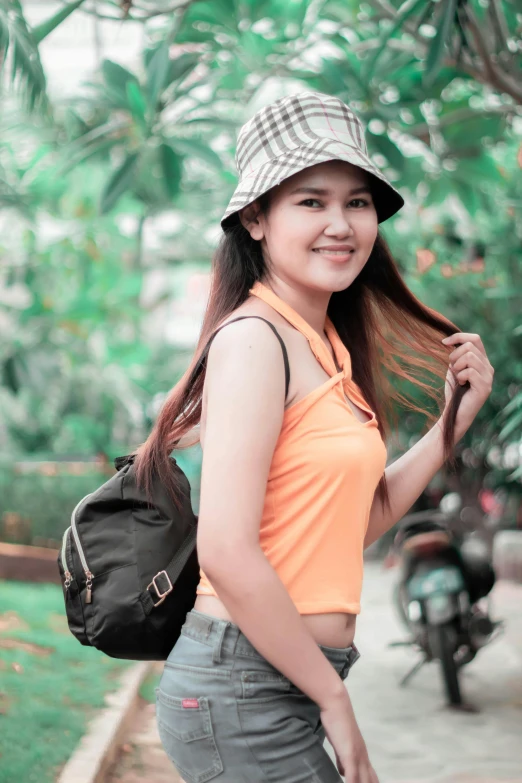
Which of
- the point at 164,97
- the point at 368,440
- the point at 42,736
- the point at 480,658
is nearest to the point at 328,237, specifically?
the point at 368,440

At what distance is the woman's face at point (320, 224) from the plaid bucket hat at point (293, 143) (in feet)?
0.13

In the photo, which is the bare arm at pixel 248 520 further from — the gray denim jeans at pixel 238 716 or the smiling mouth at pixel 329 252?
the smiling mouth at pixel 329 252

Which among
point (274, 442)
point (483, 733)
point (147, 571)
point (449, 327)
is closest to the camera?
point (274, 442)

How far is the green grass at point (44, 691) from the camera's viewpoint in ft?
11.2

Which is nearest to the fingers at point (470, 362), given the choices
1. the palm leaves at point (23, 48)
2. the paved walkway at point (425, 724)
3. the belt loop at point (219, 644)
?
the belt loop at point (219, 644)

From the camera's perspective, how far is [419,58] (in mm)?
4125

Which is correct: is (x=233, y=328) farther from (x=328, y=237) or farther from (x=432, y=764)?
(x=432, y=764)

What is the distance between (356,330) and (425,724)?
10.4 feet

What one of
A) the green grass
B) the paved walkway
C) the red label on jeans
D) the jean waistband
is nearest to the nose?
the jean waistband

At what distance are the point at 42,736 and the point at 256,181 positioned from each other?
2871 millimetres

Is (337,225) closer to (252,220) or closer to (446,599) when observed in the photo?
(252,220)

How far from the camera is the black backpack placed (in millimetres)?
1586

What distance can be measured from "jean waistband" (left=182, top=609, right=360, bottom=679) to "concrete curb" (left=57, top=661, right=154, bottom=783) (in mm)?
2080

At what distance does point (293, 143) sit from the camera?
4.98ft
